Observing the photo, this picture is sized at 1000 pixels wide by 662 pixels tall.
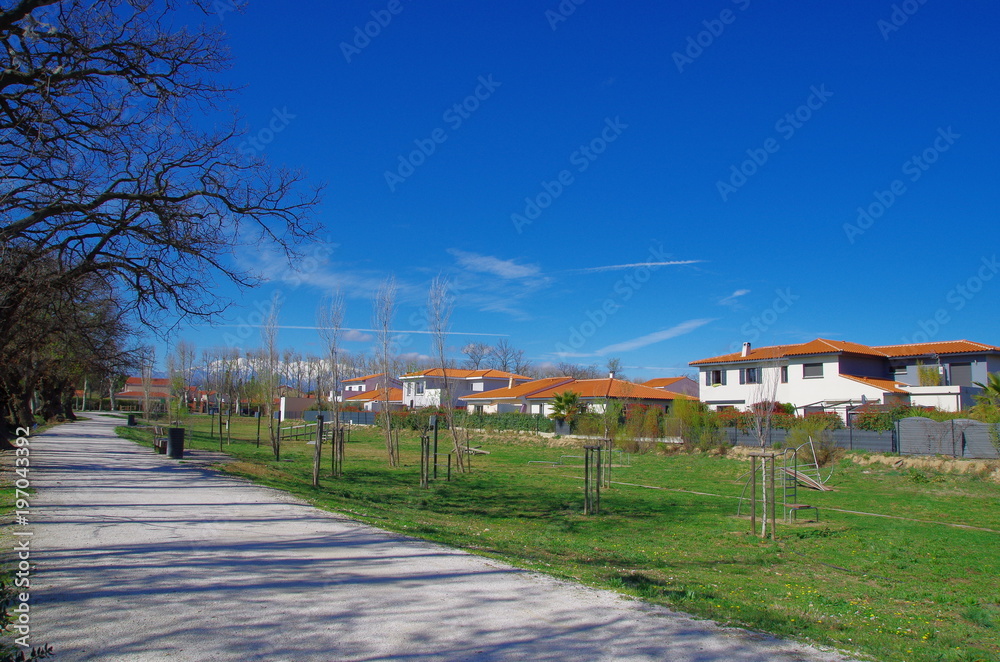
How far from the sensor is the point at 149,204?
12086mm

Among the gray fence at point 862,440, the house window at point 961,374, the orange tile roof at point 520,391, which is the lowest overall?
the gray fence at point 862,440

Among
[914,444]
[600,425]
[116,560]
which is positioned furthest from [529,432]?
[116,560]

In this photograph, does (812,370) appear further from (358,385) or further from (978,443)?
(358,385)

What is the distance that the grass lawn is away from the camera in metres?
6.11

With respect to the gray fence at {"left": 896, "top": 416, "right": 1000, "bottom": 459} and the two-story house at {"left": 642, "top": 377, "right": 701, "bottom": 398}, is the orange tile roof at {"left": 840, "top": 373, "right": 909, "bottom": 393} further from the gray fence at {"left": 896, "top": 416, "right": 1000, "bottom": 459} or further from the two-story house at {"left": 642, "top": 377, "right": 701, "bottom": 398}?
the two-story house at {"left": 642, "top": 377, "right": 701, "bottom": 398}

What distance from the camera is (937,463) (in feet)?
84.0

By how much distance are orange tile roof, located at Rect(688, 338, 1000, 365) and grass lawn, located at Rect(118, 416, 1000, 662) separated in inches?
730

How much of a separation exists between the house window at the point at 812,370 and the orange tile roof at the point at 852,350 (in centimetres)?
82

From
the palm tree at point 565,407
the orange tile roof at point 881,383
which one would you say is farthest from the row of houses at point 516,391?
the orange tile roof at point 881,383

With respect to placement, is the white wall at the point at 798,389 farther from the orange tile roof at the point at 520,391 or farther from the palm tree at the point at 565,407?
the orange tile roof at the point at 520,391

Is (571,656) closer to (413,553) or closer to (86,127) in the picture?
(413,553)

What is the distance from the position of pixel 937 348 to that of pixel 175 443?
43.4 metres

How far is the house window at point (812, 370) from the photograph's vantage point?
4147 cm

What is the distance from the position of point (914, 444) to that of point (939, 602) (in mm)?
23966
